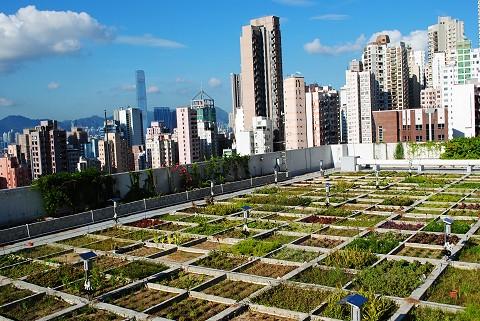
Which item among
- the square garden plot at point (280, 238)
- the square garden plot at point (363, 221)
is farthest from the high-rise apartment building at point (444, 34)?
the square garden plot at point (280, 238)

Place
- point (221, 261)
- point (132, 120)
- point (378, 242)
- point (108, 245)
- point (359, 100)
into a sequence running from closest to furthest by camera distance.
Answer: point (221, 261) → point (378, 242) → point (108, 245) → point (359, 100) → point (132, 120)

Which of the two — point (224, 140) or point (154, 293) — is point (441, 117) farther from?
point (154, 293)

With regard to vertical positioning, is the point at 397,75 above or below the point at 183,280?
above

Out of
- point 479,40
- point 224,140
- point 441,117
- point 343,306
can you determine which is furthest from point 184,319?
point 479,40

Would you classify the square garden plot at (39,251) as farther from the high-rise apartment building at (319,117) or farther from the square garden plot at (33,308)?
the high-rise apartment building at (319,117)

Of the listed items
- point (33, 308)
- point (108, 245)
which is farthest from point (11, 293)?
point (108, 245)

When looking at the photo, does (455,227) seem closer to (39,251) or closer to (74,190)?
(39,251)

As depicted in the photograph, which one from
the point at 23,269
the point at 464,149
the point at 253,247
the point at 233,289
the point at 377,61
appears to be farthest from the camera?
the point at 377,61
